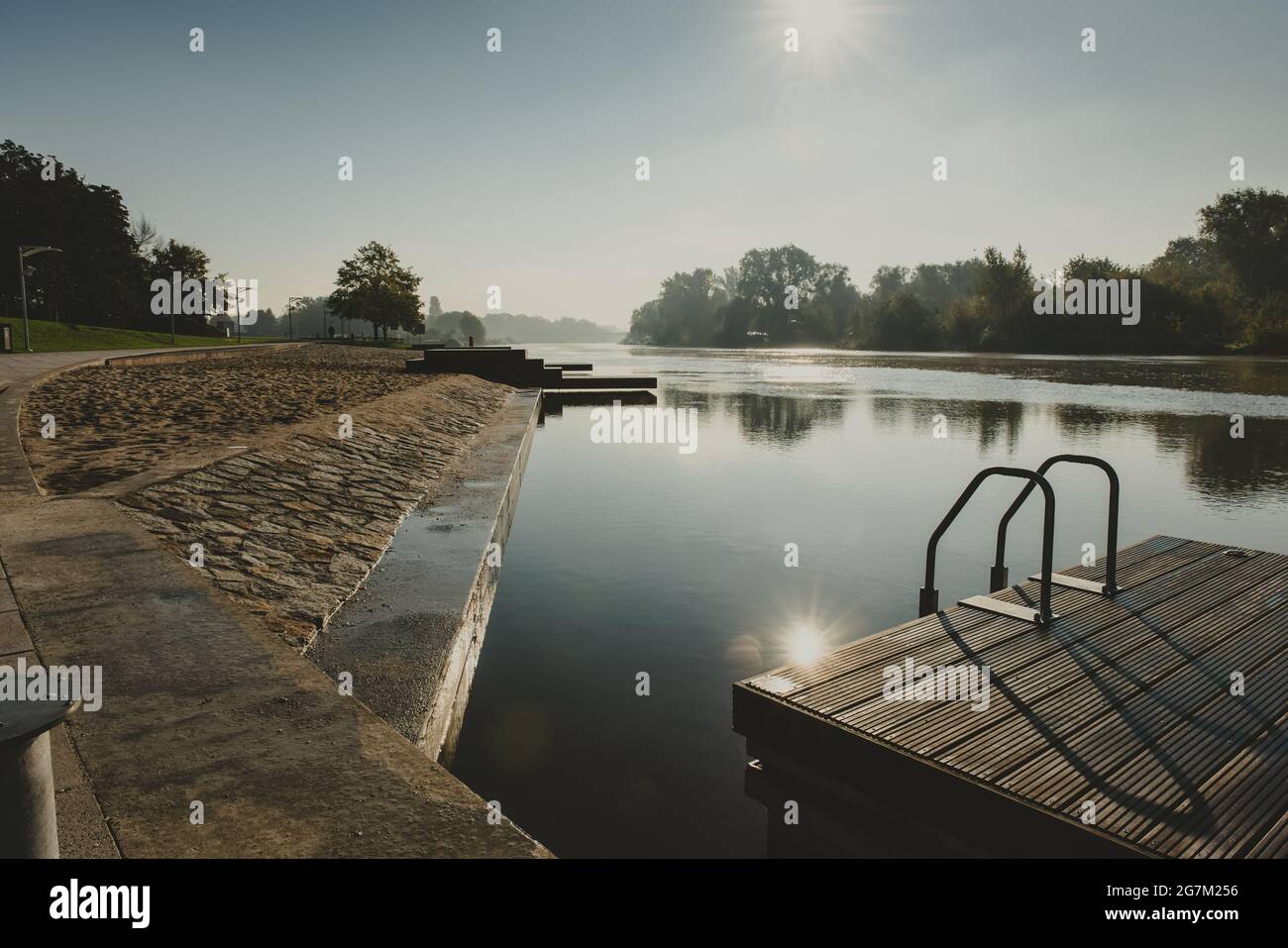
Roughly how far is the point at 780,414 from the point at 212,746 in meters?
21.0

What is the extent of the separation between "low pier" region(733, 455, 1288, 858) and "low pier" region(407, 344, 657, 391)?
23146 millimetres

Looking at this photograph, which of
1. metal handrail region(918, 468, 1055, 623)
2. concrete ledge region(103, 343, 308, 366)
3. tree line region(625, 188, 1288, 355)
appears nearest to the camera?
metal handrail region(918, 468, 1055, 623)

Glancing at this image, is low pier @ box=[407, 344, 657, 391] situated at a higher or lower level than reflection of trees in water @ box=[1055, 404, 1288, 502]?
higher

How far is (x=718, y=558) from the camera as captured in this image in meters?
8.41

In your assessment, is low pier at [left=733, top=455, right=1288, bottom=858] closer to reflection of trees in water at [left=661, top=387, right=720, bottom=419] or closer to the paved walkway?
the paved walkway

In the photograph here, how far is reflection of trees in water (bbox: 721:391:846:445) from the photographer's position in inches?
733

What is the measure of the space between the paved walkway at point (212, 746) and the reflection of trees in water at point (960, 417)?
49.4 feet

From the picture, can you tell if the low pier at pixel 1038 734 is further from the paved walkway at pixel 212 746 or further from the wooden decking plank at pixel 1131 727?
the paved walkway at pixel 212 746

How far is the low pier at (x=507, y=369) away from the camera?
26625mm

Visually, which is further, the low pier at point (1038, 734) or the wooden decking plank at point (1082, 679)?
the wooden decking plank at point (1082, 679)

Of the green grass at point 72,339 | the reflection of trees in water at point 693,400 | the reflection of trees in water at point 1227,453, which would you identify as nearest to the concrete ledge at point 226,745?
the reflection of trees in water at point 1227,453

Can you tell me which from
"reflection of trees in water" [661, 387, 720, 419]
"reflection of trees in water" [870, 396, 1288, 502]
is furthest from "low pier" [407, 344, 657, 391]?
"reflection of trees in water" [870, 396, 1288, 502]
